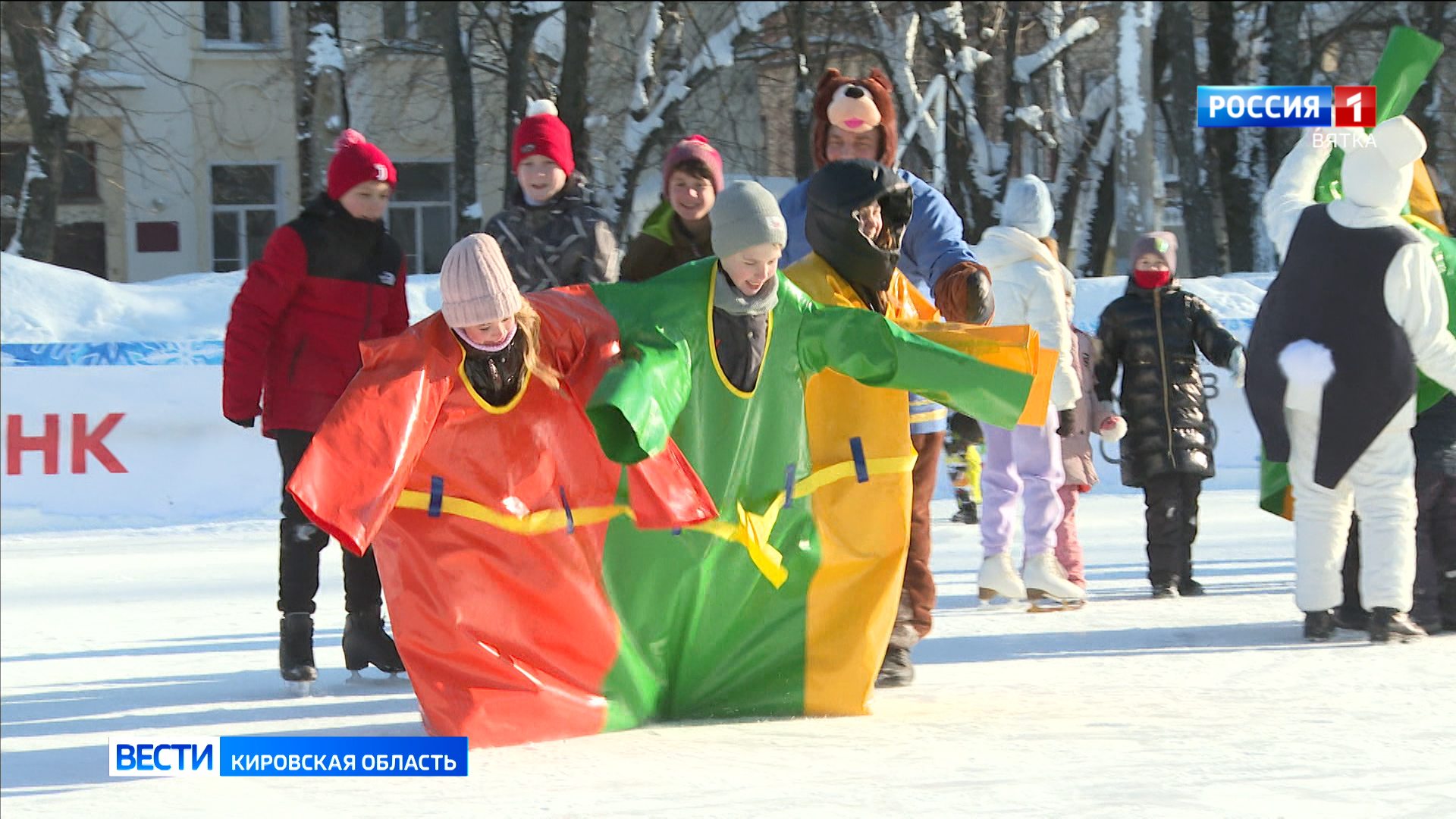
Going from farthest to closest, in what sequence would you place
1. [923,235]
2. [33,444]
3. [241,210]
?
[241,210] → [33,444] → [923,235]

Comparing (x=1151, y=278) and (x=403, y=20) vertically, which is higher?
(x=403, y=20)

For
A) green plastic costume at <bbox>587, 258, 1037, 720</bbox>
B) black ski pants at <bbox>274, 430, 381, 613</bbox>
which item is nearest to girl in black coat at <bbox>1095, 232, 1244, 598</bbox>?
green plastic costume at <bbox>587, 258, 1037, 720</bbox>

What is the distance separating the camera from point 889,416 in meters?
4.81

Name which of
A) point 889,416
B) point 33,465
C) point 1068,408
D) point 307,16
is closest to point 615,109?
point 307,16

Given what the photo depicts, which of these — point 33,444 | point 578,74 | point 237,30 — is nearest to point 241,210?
point 237,30

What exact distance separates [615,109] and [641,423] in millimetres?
20228

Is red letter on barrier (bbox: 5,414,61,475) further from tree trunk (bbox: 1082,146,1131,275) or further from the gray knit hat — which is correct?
tree trunk (bbox: 1082,146,1131,275)

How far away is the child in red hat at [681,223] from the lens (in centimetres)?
565

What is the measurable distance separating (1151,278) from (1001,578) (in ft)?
4.62

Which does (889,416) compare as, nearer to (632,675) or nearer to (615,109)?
(632,675)

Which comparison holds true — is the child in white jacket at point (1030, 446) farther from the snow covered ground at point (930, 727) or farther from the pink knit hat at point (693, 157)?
the pink knit hat at point (693, 157)

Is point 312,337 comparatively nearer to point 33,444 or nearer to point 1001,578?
point 1001,578

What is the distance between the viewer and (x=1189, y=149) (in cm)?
1950

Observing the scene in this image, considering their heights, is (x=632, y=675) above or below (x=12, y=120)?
below
